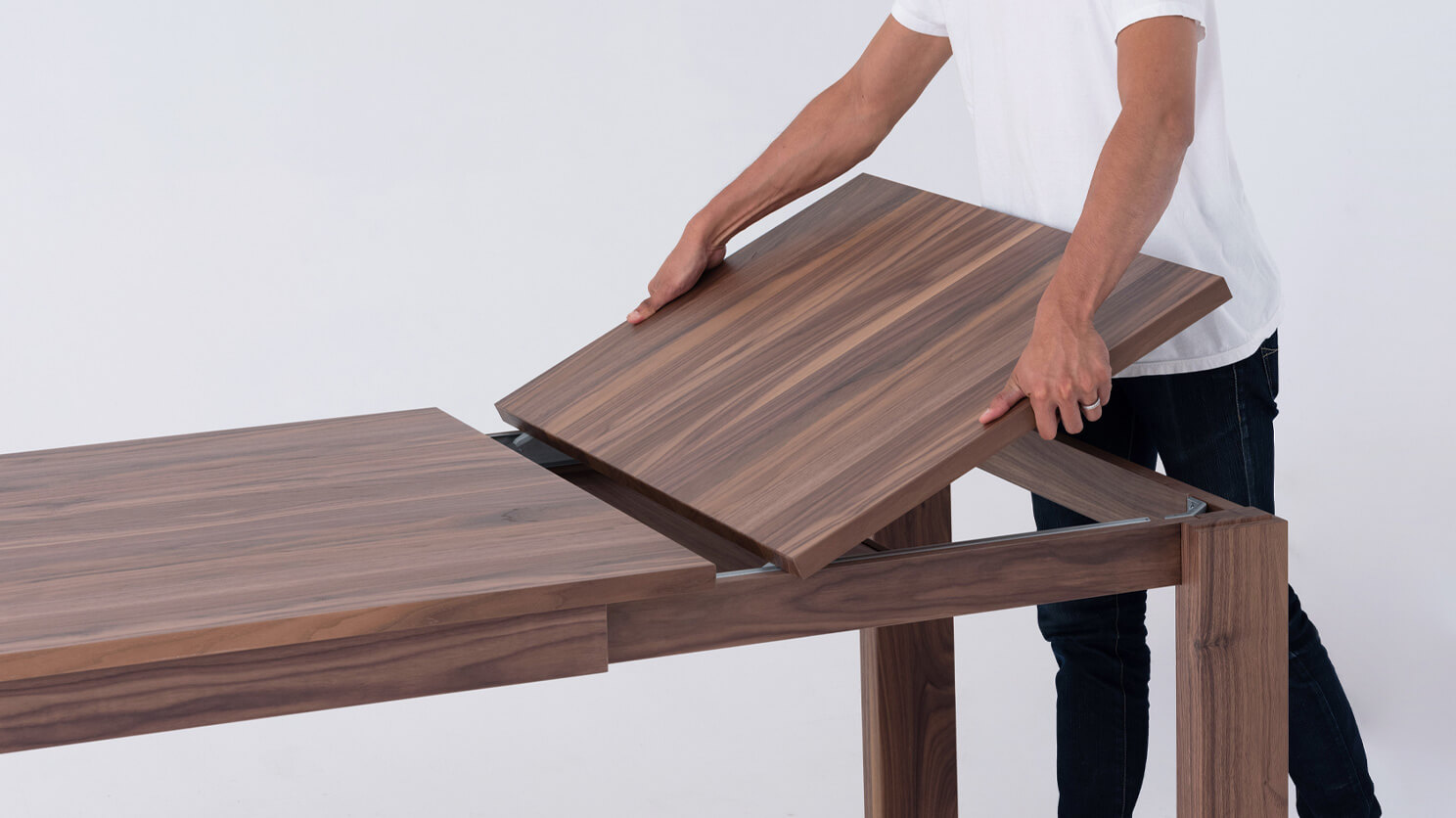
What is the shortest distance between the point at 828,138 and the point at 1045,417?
0.71 m

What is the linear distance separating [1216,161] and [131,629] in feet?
3.88

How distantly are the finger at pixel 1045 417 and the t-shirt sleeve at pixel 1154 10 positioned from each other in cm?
40

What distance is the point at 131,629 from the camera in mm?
1104

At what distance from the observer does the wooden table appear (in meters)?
1.15

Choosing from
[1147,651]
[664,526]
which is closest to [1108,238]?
[664,526]

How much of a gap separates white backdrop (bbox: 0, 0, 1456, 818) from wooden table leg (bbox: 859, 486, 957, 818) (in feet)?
2.05

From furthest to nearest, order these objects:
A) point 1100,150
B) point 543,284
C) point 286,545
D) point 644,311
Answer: point 543,284, point 644,311, point 1100,150, point 286,545

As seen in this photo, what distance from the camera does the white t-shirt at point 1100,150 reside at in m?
1.67

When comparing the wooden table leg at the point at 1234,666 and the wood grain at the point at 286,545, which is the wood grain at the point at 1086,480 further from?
the wood grain at the point at 286,545

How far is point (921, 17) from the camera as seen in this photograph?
191 cm

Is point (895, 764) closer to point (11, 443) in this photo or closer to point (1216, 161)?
→ point (1216, 161)

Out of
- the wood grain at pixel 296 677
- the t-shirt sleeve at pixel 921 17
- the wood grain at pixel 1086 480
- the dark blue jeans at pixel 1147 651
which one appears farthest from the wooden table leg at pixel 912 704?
the wood grain at pixel 296 677

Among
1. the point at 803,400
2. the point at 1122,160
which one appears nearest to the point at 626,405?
the point at 803,400

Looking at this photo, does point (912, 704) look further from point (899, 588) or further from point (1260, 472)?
point (899, 588)
